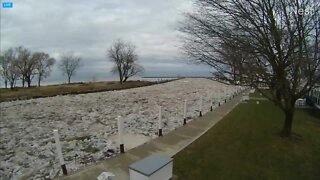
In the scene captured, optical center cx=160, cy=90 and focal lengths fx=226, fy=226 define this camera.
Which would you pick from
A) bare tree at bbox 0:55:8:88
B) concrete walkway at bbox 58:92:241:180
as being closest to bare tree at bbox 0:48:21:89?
bare tree at bbox 0:55:8:88

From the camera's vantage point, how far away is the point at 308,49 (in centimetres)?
698

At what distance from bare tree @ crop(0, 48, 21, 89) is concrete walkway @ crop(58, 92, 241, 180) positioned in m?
53.8

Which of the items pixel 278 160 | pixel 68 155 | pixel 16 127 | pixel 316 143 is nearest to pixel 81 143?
pixel 68 155

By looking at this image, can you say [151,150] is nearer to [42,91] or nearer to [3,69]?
[42,91]

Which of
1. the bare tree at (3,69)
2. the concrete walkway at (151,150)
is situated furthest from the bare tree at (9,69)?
the concrete walkway at (151,150)

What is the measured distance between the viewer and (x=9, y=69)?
51844 millimetres

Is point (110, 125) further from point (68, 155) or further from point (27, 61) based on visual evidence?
point (27, 61)

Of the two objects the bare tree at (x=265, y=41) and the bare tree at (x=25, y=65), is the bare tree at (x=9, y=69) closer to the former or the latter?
the bare tree at (x=25, y=65)

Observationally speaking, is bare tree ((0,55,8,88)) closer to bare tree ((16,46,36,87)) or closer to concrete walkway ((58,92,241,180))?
bare tree ((16,46,36,87))

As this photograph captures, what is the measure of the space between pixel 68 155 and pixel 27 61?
56.8 metres

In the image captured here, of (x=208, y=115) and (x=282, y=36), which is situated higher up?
(x=282, y=36)

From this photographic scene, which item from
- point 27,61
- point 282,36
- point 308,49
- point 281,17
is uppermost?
point 27,61

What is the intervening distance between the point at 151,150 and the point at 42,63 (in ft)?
208

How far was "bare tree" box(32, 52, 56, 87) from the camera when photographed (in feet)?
190
